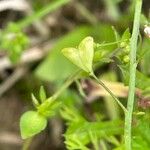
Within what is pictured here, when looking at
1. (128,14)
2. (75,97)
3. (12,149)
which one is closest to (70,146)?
(75,97)

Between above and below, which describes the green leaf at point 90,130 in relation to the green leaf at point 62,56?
below

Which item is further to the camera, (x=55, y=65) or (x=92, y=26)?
(x=92, y=26)

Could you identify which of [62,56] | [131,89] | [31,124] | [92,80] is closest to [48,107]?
[31,124]

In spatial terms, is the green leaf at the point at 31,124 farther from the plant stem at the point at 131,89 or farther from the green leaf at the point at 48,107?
the plant stem at the point at 131,89

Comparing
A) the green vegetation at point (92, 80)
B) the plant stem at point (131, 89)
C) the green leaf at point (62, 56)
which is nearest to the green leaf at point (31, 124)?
the green vegetation at point (92, 80)

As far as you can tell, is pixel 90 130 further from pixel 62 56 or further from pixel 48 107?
pixel 62 56

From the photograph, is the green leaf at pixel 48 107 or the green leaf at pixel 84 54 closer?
the green leaf at pixel 84 54

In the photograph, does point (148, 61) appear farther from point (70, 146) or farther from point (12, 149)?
point (12, 149)
